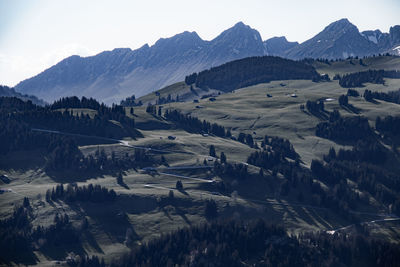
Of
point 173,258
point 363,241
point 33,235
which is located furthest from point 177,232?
point 363,241

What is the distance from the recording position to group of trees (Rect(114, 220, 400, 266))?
567 ft

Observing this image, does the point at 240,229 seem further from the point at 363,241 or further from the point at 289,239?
the point at 363,241

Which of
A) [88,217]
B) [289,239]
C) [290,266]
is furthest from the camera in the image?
[88,217]

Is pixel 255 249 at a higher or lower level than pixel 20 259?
lower

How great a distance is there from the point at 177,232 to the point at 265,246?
26.9 metres

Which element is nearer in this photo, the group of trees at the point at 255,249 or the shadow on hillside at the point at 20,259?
the shadow on hillside at the point at 20,259

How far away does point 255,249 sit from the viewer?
181875mm

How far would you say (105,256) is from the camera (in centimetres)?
17425

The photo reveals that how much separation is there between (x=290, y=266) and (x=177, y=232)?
3561 centimetres

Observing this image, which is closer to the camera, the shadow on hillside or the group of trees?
the shadow on hillside

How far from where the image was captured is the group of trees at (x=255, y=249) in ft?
567

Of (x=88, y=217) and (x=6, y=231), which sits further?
(x=88, y=217)

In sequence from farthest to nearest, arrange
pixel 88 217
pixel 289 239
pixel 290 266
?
pixel 88 217 < pixel 289 239 < pixel 290 266

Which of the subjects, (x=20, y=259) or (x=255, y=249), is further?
(x=255, y=249)
